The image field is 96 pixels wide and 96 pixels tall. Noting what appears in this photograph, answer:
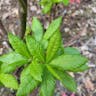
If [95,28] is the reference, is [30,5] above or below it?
above

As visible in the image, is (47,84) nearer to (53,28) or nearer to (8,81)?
(8,81)

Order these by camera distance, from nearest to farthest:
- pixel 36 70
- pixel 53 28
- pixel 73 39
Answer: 1. pixel 36 70
2. pixel 53 28
3. pixel 73 39

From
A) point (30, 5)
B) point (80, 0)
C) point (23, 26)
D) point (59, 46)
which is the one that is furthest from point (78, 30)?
point (59, 46)

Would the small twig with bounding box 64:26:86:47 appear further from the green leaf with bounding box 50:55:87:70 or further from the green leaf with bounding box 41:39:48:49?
the green leaf with bounding box 50:55:87:70

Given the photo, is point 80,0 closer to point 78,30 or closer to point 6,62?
point 78,30

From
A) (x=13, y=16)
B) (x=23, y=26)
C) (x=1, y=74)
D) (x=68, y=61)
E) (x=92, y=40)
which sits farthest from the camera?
(x=13, y=16)

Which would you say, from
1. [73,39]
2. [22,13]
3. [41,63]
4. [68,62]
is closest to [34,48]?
[41,63]

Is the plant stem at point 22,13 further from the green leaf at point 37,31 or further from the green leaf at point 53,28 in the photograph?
the green leaf at point 53,28
